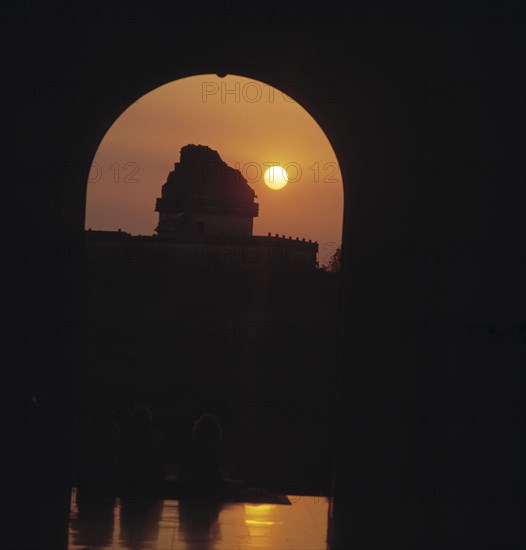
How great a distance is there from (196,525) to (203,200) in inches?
1766

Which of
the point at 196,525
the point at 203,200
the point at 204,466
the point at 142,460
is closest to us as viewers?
the point at 196,525

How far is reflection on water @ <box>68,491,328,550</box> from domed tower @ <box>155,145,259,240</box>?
1640 inches

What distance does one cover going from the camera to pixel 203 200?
55.5m

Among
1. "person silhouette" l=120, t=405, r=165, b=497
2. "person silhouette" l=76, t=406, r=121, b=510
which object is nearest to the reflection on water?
"person silhouette" l=76, t=406, r=121, b=510

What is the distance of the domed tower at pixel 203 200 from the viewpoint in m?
54.6

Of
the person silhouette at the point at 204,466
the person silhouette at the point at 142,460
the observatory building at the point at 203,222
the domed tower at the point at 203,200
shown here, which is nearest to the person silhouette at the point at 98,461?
the person silhouette at the point at 142,460

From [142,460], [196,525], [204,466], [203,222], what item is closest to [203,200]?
[203,222]

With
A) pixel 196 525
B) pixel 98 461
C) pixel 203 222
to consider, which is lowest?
pixel 196 525

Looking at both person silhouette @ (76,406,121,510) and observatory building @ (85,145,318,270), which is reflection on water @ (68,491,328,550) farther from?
observatory building @ (85,145,318,270)

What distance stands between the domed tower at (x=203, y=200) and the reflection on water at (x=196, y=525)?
137 ft

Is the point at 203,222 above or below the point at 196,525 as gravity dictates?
above

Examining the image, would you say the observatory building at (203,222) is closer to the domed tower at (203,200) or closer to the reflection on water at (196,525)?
the domed tower at (203,200)

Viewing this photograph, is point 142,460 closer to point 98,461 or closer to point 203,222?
point 98,461

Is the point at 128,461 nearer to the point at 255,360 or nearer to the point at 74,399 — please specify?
the point at 74,399
